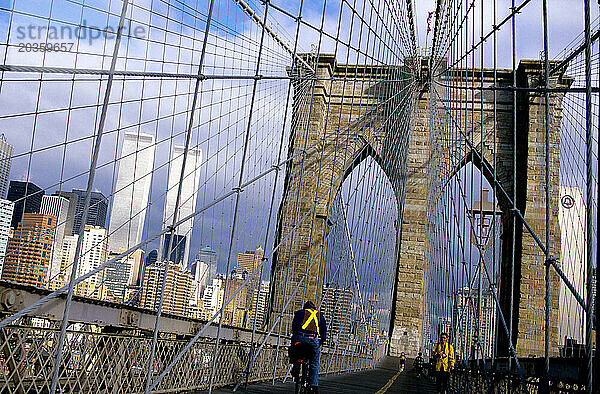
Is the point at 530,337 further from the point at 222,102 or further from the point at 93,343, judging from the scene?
the point at 93,343

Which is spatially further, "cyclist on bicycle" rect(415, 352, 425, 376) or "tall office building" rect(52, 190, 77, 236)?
"cyclist on bicycle" rect(415, 352, 425, 376)

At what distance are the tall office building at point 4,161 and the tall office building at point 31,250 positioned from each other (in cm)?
85

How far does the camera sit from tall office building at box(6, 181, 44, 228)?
6879 millimetres

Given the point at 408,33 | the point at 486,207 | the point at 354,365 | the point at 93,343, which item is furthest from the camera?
the point at 486,207

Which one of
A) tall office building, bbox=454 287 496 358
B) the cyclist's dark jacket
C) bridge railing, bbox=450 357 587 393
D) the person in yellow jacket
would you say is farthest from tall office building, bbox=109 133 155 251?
the person in yellow jacket

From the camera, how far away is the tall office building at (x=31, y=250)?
725cm

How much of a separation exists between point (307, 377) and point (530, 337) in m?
14.5

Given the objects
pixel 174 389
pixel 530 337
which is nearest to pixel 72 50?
pixel 174 389

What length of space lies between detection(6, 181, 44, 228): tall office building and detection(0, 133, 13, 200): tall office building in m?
0.20

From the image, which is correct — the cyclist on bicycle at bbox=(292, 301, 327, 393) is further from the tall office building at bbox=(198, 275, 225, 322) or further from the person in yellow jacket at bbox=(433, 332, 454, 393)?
the tall office building at bbox=(198, 275, 225, 322)

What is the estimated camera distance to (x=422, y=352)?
21.1 meters

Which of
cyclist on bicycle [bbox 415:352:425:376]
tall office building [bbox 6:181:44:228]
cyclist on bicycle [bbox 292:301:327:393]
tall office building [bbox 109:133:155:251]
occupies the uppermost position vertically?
tall office building [bbox 109:133:155:251]

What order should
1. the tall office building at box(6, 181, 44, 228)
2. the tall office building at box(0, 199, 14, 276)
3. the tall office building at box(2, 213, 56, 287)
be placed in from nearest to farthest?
the tall office building at box(0, 199, 14, 276), the tall office building at box(6, 181, 44, 228), the tall office building at box(2, 213, 56, 287)

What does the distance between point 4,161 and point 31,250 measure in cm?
275
